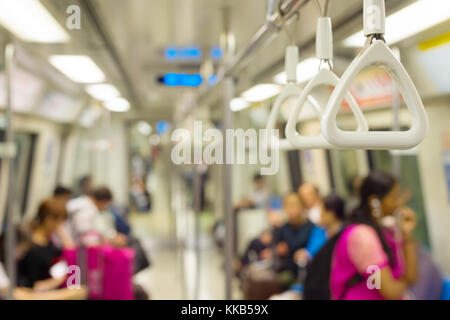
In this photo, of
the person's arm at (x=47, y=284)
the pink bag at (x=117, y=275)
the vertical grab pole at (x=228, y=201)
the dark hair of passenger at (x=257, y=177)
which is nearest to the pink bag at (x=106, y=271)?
the pink bag at (x=117, y=275)

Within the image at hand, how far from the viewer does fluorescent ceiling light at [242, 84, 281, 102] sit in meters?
2.03

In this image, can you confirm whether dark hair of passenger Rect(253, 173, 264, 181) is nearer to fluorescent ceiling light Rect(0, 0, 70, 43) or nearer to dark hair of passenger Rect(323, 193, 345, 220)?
dark hair of passenger Rect(323, 193, 345, 220)

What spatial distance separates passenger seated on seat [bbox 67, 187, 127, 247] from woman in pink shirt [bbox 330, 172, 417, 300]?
60.6 inches

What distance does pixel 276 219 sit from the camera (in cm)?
430

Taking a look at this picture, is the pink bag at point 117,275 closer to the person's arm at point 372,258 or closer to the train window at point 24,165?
the train window at point 24,165

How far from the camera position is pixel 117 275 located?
6.84 ft

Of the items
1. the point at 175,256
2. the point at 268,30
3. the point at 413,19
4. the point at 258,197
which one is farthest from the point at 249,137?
the point at 175,256

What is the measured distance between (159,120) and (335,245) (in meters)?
4.14

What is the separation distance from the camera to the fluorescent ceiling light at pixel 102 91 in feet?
8.73

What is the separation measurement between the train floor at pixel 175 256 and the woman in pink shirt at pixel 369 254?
1138 millimetres

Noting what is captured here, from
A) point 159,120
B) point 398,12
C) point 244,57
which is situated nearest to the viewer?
point 398,12

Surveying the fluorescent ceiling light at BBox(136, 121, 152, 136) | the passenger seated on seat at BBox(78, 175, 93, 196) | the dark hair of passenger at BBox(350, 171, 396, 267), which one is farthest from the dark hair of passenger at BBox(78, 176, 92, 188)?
the dark hair of passenger at BBox(350, 171, 396, 267)
